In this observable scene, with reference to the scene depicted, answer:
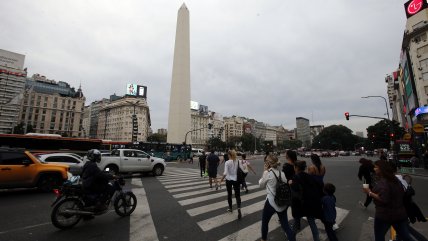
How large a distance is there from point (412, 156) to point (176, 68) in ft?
146

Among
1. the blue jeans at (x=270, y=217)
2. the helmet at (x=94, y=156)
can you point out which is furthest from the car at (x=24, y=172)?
the blue jeans at (x=270, y=217)

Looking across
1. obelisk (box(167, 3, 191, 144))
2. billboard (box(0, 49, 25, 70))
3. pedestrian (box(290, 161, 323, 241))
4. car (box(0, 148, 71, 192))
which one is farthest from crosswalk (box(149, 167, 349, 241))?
billboard (box(0, 49, 25, 70))

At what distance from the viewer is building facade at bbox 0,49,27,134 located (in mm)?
73875

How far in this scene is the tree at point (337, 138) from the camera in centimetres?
10619

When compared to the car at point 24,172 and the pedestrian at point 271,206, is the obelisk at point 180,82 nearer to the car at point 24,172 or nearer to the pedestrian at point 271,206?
the car at point 24,172

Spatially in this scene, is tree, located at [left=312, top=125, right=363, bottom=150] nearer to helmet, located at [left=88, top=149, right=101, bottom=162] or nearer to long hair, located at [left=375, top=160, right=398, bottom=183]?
long hair, located at [left=375, top=160, right=398, bottom=183]

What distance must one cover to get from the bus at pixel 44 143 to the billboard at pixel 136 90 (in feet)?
216

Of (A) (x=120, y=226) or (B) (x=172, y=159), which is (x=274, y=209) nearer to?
(A) (x=120, y=226)

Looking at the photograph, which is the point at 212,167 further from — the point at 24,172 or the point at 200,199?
the point at 24,172

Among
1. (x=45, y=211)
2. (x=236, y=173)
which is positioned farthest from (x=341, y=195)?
(x=45, y=211)

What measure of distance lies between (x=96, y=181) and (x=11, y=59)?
9339 cm

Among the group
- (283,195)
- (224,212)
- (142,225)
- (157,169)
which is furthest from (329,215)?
(157,169)

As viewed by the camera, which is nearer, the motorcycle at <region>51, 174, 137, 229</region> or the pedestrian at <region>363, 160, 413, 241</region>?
the pedestrian at <region>363, 160, 413, 241</region>

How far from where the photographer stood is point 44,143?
77.3 feet
